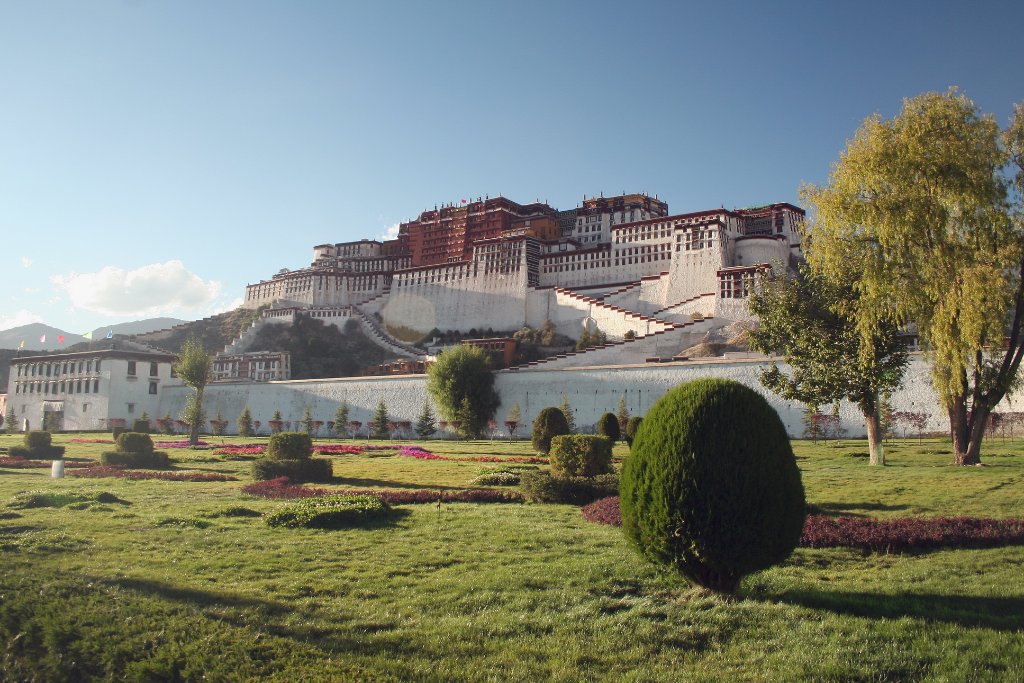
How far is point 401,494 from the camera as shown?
15.4 meters

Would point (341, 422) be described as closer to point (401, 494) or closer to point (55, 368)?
point (55, 368)

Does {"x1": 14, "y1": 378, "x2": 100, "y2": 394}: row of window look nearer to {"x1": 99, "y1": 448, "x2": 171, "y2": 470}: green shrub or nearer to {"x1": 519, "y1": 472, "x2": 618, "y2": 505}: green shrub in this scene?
{"x1": 99, "y1": 448, "x2": 171, "y2": 470}: green shrub

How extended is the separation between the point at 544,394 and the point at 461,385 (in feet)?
16.5

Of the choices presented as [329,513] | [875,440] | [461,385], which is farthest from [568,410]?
[329,513]

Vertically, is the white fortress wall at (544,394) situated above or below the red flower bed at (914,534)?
above

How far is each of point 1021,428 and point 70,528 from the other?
2934 centimetres

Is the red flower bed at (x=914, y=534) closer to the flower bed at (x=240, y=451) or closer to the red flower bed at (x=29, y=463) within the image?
the red flower bed at (x=29, y=463)

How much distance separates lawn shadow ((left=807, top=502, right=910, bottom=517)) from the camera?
1245 cm

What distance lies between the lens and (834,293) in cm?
2117

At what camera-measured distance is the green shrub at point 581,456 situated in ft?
61.6

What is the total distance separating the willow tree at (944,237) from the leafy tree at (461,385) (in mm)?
22676

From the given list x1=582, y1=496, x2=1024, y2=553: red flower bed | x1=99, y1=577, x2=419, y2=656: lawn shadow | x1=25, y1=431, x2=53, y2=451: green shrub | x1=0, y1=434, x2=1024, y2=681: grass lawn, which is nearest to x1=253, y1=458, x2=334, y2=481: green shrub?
x1=0, y1=434, x2=1024, y2=681: grass lawn

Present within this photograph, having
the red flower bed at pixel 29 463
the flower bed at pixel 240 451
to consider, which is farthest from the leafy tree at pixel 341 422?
the red flower bed at pixel 29 463

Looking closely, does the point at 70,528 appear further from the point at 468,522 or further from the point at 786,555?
the point at 786,555
